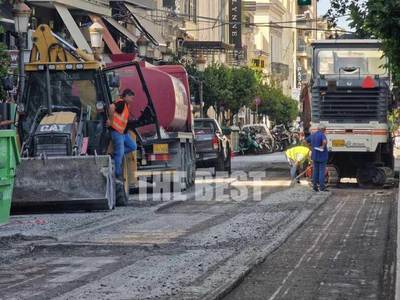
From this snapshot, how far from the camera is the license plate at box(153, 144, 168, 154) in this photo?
23266 millimetres

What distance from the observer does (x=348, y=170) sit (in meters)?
27.8

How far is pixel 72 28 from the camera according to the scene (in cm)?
3550

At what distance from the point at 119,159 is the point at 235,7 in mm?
54578

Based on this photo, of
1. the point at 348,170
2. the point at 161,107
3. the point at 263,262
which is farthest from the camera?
the point at 348,170

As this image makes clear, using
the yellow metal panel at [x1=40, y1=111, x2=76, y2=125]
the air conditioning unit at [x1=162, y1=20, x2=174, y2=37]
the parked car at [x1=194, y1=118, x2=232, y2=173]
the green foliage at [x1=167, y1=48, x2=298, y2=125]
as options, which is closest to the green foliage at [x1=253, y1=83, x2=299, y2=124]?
the green foliage at [x1=167, y1=48, x2=298, y2=125]

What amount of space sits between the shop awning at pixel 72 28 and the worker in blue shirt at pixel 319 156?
1222cm

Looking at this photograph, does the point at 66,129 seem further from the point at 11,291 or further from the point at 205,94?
the point at 205,94

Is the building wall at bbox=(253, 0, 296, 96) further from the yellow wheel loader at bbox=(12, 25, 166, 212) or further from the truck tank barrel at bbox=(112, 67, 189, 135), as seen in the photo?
the yellow wheel loader at bbox=(12, 25, 166, 212)

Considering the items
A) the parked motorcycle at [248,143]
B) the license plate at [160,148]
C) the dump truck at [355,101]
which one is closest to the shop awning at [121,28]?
the parked motorcycle at [248,143]

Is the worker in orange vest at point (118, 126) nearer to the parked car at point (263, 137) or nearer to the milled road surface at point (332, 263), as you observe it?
the milled road surface at point (332, 263)

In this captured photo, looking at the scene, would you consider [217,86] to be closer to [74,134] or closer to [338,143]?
[338,143]

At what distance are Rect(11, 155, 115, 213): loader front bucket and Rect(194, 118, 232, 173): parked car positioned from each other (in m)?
13.2

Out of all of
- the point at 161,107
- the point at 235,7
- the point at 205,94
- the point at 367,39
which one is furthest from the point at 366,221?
the point at 235,7

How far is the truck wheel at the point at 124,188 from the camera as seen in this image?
1989 centimetres
